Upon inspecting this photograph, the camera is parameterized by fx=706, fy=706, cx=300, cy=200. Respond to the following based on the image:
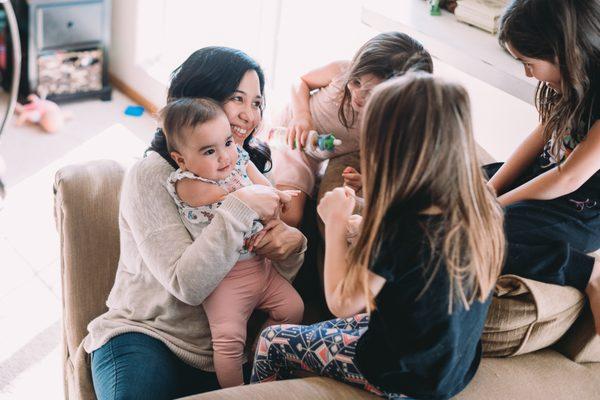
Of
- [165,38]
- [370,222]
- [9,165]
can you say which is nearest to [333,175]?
[370,222]

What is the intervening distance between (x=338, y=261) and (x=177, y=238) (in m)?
0.40

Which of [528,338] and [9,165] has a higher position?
[528,338]

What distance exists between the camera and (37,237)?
272cm

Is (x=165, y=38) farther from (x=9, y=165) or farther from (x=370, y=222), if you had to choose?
(x=370, y=222)

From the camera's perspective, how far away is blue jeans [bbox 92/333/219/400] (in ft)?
4.54

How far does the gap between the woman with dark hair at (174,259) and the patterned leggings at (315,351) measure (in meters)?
0.16

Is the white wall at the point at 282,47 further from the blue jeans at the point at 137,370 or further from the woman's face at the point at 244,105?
the blue jeans at the point at 137,370

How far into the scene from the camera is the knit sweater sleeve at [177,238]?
56.1 inches

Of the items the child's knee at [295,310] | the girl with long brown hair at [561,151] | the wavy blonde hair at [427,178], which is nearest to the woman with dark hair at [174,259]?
the child's knee at [295,310]

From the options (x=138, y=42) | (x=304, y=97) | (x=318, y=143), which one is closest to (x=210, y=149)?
(x=318, y=143)

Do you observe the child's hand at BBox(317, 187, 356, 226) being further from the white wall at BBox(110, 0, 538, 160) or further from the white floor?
the white floor

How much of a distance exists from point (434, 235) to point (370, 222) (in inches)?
4.2

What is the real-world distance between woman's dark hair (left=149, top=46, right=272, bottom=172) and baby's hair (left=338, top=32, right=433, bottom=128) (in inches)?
11.2

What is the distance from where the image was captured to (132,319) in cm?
151
